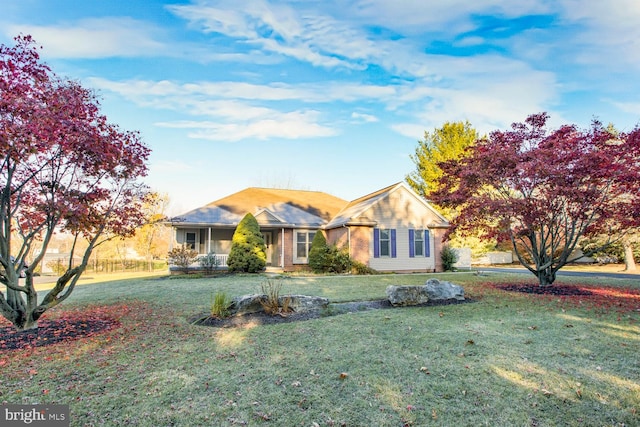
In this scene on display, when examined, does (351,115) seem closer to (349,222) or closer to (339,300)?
(349,222)

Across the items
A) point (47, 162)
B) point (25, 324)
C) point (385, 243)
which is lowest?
point (25, 324)

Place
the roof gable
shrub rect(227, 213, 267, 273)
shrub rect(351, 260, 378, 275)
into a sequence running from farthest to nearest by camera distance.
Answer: the roof gable
shrub rect(351, 260, 378, 275)
shrub rect(227, 213, 267, 273)

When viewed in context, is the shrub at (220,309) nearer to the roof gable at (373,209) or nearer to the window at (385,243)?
the roof gable at (373,209)

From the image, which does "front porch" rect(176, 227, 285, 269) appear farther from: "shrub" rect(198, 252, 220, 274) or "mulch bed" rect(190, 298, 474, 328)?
"mulch bed" rect(190, 298, 474, 328)

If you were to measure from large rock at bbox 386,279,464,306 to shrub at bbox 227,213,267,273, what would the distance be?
32.6ft

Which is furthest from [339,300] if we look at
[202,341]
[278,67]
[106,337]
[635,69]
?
[635,69]

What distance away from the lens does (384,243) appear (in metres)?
19.6

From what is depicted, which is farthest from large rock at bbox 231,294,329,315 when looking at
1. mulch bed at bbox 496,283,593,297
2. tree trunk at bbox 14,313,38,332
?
mulch bed at bbox 496,283,593,297

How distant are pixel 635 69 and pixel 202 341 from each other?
15.9m

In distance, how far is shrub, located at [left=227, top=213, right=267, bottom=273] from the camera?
1739cm

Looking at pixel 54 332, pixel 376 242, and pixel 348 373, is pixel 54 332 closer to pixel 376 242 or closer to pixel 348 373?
pixel 348 373
